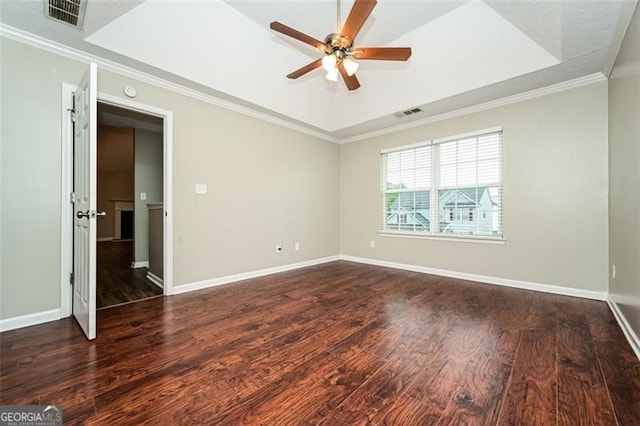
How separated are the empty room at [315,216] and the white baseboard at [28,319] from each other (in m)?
0.02

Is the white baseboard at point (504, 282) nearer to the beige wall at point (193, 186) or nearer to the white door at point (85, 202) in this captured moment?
the beige wall at point (193, 186)

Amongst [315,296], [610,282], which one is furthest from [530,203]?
[315,296]

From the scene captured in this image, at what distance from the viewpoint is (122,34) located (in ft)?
8.16

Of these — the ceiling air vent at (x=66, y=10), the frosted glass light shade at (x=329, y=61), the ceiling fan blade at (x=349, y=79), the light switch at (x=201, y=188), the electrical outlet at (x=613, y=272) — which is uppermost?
the ceiling air vent at (x=66, y=10)

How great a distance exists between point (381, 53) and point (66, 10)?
261 cm

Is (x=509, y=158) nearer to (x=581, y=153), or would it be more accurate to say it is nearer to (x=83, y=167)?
(x=581, y=153)

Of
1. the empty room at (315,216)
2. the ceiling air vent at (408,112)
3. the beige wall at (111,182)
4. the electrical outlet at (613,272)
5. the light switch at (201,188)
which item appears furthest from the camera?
the beige wall at (111,182)

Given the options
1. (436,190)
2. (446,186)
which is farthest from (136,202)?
(446,186)

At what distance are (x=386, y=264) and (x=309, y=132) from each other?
9.25ft

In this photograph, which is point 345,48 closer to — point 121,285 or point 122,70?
point 122,70

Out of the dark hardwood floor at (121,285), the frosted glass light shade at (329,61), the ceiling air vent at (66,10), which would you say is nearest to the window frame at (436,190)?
the frosted glass light shade at (329,61)

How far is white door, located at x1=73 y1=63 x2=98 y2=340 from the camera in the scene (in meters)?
2.01

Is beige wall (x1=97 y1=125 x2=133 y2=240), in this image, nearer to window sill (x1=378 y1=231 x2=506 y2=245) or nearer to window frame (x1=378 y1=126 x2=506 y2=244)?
window frame (x1=378 y1=126 x2=506 y2=244)

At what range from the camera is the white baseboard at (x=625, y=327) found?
182 cm
